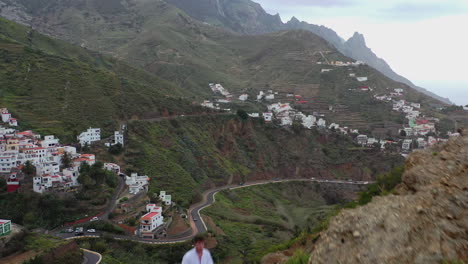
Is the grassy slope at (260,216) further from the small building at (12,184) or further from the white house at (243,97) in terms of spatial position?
the white house at (243,97)

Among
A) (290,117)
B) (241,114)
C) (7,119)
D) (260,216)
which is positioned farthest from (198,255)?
(290,117)

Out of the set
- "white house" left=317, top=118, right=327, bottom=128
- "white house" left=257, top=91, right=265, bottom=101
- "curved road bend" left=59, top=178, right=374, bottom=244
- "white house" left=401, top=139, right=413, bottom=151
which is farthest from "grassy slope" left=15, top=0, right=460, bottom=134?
"curved road bend" left=59, top=178, right=374, bottom=244

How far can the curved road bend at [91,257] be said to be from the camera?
1808 cm

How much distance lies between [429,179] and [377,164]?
132 ft

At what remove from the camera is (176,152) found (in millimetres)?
35750

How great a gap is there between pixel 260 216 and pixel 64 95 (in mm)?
23336

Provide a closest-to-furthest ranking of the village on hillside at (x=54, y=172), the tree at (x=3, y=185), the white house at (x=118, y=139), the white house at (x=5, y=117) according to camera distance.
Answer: the tree at (x=3, y=185) < the village on hillside at (x=54, y=172) < the white house at (x=5, y=117) < the white house at (x=118, y=139)

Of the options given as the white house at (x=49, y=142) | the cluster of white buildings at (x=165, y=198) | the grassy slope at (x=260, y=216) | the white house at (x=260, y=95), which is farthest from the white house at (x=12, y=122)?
the white house at (x=260, y=95)

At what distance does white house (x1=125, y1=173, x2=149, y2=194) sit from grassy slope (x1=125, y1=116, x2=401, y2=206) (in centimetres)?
300

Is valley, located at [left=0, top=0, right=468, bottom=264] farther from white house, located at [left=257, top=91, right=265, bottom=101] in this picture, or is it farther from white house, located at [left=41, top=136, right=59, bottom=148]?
white house, located at [left=257, top=91, right=265, bottom=101]

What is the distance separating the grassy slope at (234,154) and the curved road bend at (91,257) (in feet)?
38.6

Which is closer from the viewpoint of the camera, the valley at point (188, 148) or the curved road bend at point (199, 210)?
the curved road bend at point (199, 210)

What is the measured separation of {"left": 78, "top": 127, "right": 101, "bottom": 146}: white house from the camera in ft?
102

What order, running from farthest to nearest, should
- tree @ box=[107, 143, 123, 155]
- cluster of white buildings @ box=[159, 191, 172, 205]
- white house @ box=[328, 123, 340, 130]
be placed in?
white house @ box=[328, 123, 340, 130], tree @ box=[107, 143, 123, 155], cluster of white buildings @ box=[159, 191, 172, 205]
